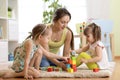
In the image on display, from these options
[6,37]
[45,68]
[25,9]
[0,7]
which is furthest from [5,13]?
[45,68]

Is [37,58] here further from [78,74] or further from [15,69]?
[78,74]

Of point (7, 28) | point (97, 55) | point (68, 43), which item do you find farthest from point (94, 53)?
point (7, 28)

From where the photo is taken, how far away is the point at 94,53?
242 cm

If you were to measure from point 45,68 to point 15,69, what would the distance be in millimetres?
371

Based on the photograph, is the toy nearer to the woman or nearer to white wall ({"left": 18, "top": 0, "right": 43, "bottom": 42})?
the woman

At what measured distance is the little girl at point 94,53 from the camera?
2.30 m

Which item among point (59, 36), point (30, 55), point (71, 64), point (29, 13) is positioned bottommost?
point (71, 64)

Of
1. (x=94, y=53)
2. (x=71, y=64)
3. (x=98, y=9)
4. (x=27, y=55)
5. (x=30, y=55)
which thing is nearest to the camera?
(x=27, y=55)

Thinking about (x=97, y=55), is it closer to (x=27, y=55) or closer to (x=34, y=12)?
(x=27, y=55)

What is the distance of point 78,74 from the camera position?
6.69 feet

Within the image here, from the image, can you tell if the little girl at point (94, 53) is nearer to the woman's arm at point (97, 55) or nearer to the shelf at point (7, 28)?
the woman's arm at point (97, 55)

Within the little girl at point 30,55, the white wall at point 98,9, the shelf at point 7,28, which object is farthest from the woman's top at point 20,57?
the white wall at point 98,9

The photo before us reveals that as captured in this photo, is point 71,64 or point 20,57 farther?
point 71,64

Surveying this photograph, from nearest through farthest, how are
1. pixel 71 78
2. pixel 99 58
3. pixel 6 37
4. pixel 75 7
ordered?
pixel 71 78, pixel 99 58, pixel 6 37, pixel 75 7
